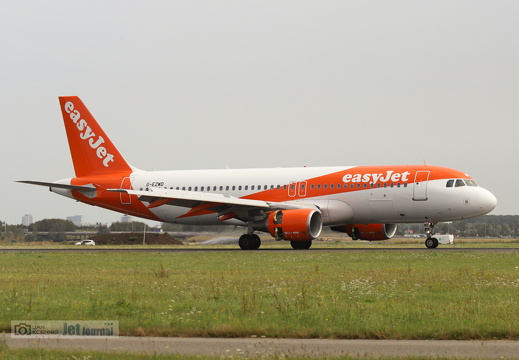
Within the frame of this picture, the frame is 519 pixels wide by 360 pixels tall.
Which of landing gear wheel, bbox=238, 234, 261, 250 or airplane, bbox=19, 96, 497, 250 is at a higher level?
airplane, bbox=19, 96, 497, 250

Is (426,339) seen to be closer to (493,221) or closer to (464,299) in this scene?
(464,299)

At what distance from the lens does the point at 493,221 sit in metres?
159

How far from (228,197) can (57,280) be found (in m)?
22.1

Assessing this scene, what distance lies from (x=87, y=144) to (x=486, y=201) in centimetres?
2388

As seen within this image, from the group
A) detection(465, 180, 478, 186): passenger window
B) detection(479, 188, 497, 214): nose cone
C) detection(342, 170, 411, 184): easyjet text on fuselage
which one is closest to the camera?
detection(479, 188, 497, 214): nose cone

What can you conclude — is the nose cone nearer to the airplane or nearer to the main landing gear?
the airplane

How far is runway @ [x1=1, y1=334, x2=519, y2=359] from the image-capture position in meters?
10.6

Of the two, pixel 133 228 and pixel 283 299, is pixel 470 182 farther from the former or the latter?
pixel 133 228

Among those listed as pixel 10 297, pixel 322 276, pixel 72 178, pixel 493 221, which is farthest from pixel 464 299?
pixel 493 221

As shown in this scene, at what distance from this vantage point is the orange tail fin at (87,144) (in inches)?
1930

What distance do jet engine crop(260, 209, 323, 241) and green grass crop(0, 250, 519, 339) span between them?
450 inches

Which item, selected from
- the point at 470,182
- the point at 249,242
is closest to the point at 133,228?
the point at 249,242

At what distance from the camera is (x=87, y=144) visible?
49375 mm

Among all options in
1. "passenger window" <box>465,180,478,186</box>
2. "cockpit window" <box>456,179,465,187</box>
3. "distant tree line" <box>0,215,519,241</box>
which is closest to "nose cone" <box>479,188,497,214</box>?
"passenger window" <box>465,180,478,186</box>
